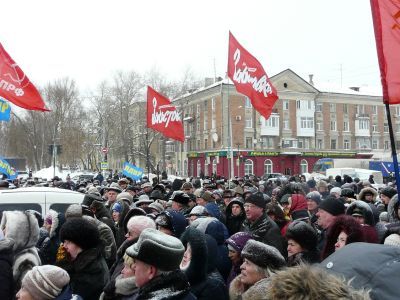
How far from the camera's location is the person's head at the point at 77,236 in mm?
4082

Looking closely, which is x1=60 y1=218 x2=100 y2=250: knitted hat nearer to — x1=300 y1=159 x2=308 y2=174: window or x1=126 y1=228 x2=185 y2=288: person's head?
x1=126 y1=228 x2=185 y2=288: person's head

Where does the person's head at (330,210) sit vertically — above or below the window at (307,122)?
below

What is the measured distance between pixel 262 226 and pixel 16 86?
7059 mm

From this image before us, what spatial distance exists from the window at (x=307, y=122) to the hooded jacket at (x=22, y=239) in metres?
62.9

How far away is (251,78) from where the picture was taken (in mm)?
12016

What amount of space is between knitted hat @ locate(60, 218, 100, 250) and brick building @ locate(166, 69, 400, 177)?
53398 millimetres

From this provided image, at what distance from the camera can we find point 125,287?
11.4ft

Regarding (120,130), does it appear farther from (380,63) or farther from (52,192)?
(380,63)

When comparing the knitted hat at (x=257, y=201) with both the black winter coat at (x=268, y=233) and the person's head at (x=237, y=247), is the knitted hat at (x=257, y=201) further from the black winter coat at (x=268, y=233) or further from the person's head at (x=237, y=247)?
the person's head at (x=237, y=247)

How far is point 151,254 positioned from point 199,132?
2557 inches

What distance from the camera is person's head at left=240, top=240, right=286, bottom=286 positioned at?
3.32m

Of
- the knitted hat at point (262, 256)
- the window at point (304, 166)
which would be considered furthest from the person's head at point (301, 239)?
the window at point (304, 166)

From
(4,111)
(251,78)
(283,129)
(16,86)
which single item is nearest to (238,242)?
(16,86)

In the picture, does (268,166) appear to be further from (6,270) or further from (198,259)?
(6,270)
